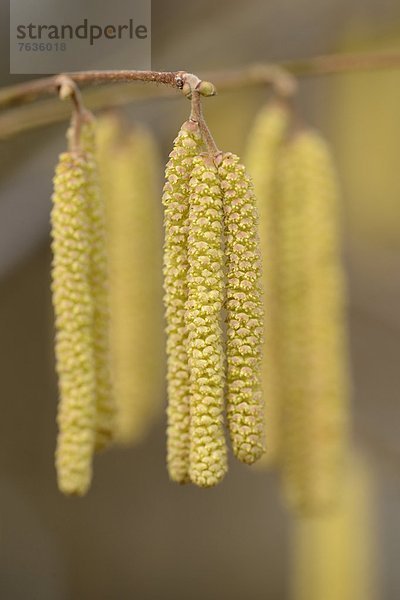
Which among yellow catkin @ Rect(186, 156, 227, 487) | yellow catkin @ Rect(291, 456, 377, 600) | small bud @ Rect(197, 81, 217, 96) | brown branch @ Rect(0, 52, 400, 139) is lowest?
yellow catkin @ Rect(291, 456, 377, 600)

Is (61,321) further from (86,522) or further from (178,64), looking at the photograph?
(86,522)

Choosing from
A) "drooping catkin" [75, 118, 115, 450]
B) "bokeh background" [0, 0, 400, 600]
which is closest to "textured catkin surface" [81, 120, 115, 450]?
"drooping catkin" [75, 118, 115, 450]

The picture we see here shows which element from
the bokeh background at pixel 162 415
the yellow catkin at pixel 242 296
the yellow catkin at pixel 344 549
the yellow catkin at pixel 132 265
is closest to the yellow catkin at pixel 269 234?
the yellow catkin at pixel 132 265

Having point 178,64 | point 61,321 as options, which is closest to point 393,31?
point 178,64

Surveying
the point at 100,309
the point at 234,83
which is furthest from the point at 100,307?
the point at 234,83

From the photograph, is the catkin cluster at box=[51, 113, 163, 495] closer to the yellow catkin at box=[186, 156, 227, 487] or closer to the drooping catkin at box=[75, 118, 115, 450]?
the drooping catkin at box=[75, 118, 115, 450]

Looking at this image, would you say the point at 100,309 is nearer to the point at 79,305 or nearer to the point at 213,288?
the point at 79,305

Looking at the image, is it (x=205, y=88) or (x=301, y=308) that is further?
(x=301, y=308)
